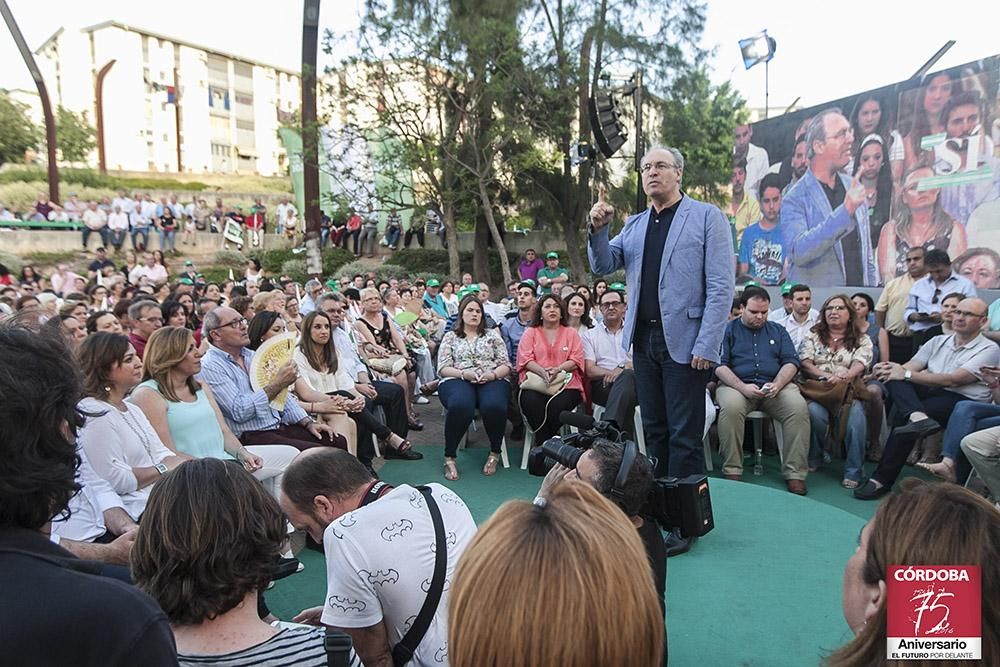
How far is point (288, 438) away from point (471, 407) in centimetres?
154

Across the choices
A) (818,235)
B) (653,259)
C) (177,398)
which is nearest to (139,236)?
(818,235)

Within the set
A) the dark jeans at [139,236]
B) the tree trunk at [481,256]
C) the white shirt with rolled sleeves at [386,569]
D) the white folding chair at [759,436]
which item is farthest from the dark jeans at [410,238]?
the white shirt with rolled sleeves at [386,569]

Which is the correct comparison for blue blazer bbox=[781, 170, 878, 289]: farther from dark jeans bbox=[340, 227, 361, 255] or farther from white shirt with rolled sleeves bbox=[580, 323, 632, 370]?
dark jeans bbox=[340, 227, 361, 255]

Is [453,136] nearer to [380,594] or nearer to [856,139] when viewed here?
[856,139]

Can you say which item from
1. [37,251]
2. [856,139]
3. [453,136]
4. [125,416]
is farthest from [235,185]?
[125,416]

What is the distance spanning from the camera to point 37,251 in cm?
2008

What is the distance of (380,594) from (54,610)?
1.07 meters

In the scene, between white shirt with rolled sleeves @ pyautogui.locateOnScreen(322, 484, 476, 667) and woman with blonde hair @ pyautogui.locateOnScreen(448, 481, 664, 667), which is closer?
woman with blonde hair @ pyautogui.locateOnScreen(448, 481, 664, 667)

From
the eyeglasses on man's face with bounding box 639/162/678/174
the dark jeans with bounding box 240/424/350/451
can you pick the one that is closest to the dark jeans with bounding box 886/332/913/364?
the eyeglasses on man's face with bounding box 639/162/678/174

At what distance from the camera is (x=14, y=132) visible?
33.5 meters

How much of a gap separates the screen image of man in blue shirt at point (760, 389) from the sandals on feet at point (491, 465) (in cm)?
167

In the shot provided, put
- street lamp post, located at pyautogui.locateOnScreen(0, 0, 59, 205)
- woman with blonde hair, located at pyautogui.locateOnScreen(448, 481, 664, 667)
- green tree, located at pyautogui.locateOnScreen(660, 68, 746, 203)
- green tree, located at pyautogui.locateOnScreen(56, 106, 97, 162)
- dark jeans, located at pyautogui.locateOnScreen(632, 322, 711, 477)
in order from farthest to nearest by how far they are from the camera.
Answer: green tree, located at pyautogui.locateOnScreen(56, 106, 97, 162)
street lamp post, located at pyautogui.locateOnScreen(0, 0, 59, 205)
green tree, located at pyautogui.locateOnScreen(660, 68, 746, 203)
dark jeans, located at pyautogui.locateOnScreen(632, 322, 711, 477)
woman with blonde hair, located at pyautogui.locateOnScreen(448, 481, 664, 667)

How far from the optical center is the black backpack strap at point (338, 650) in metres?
1.50

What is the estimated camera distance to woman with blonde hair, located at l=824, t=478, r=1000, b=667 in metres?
1.05
